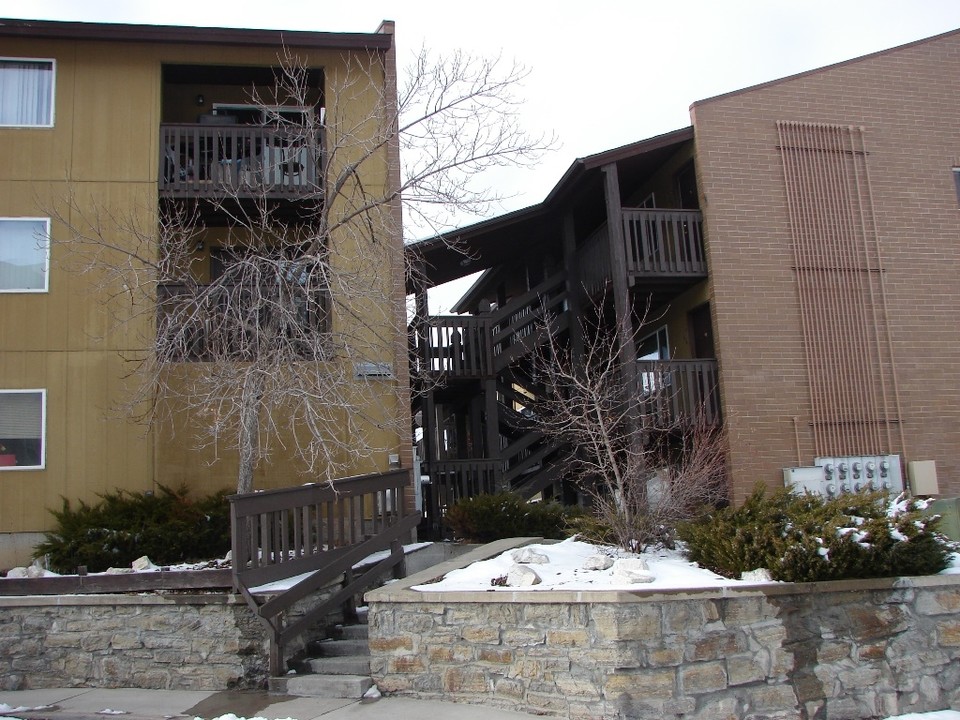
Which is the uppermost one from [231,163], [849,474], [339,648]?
[231,163]

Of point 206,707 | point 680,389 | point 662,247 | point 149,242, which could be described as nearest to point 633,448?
point 680,389

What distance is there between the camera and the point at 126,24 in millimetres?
13883

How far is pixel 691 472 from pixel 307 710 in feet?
14.9

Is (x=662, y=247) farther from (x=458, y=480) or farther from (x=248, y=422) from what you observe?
(x=248, y=422)

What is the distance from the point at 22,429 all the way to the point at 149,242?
3.22 meters

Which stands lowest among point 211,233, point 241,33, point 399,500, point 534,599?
point 534,599

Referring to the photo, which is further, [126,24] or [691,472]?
[126,24]

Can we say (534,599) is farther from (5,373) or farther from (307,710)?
(5,373)

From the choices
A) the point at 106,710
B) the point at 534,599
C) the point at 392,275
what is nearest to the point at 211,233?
the point at 392,275

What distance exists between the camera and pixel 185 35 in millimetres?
14109

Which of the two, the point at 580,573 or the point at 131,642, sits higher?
the point at 580,573

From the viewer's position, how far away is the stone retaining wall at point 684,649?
7043mm

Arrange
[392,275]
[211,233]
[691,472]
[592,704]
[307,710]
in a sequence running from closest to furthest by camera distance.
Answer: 1. [592,704]
2. [307,710]
3. [691,472]
4. [392,275]
5. [211,233]

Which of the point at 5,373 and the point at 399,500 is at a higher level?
the point at 5,373
